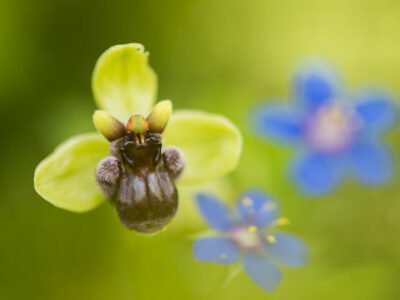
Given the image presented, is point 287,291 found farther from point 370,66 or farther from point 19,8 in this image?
point 370,66

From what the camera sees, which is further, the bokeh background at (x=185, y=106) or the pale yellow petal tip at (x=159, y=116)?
the bokeh background at (x=185, y=106)

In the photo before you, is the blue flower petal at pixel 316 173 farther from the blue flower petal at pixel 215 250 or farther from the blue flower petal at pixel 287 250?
the blue flower petal at pixel 215 250

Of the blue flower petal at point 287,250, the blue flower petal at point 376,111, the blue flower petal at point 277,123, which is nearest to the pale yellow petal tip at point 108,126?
the blue flower petal at point 287,250

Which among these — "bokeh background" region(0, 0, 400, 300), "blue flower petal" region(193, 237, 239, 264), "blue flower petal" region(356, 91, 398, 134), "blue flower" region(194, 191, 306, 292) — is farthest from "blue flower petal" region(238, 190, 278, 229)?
"blue flower petal" region(356, 91, 398, 134)

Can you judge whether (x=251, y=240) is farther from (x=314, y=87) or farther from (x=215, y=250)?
(x=314, y=87)

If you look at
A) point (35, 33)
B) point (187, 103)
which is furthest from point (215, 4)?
point (35, 33)
